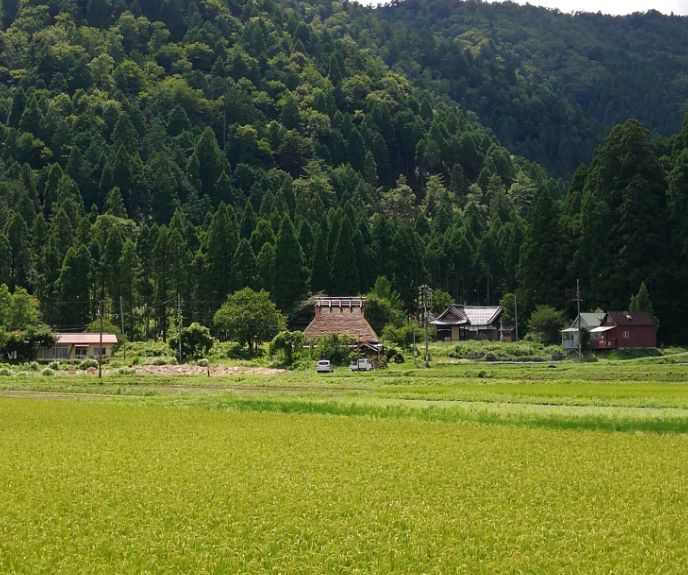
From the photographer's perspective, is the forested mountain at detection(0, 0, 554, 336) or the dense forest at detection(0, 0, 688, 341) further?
the forested mountain at detection(0, 0, 554, 336)

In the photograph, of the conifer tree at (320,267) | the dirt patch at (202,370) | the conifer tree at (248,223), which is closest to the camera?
the dirt patch at (202,370)

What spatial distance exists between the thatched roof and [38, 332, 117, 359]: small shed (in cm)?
1966

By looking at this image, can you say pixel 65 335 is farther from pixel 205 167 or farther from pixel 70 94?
pixel 70 94

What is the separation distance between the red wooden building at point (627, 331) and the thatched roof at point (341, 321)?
19851 millimetres

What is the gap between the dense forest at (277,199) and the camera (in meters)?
86.6

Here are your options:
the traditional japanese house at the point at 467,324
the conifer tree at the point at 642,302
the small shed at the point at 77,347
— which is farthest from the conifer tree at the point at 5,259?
the conifer tree at the point at 642,302

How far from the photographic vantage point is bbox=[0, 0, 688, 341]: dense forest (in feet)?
284

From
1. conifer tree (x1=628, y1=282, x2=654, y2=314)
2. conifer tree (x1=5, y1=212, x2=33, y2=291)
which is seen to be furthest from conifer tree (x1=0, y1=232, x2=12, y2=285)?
conifer tree (x1=628, y1=282, x2=654, y2=314)

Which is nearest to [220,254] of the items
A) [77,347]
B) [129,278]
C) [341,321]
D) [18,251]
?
[129,278]

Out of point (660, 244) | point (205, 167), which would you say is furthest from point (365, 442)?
point (205, 167)

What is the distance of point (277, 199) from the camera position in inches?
5394

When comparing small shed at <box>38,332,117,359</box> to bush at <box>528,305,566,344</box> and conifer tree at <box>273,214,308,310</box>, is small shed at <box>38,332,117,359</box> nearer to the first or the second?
conifer tree at <box>273,214,308,310</box>

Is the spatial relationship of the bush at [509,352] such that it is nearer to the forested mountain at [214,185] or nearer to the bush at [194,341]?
the bush at [194,341]

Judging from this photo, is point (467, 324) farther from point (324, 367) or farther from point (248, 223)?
point (324, 367)
